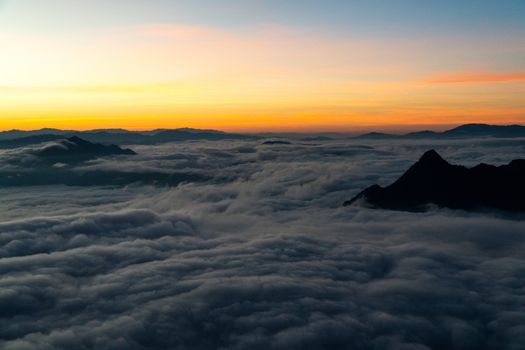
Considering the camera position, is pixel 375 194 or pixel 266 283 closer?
pixel 266 283

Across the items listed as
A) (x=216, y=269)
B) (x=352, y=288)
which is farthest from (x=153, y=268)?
(x=352, y=288)

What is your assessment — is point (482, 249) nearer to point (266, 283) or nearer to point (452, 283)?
point (452, 283)

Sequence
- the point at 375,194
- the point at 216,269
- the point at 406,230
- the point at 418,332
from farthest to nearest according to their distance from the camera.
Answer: the point at 375,194 → the point at 406,230 → the point at 216,269 → the point at 418,332

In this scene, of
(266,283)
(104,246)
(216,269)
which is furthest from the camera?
(104,246)

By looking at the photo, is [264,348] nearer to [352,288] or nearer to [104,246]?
[352,288]

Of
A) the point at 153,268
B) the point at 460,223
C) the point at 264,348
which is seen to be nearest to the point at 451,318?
the point at 264,348

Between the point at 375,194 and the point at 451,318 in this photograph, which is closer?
the point at 451,318
